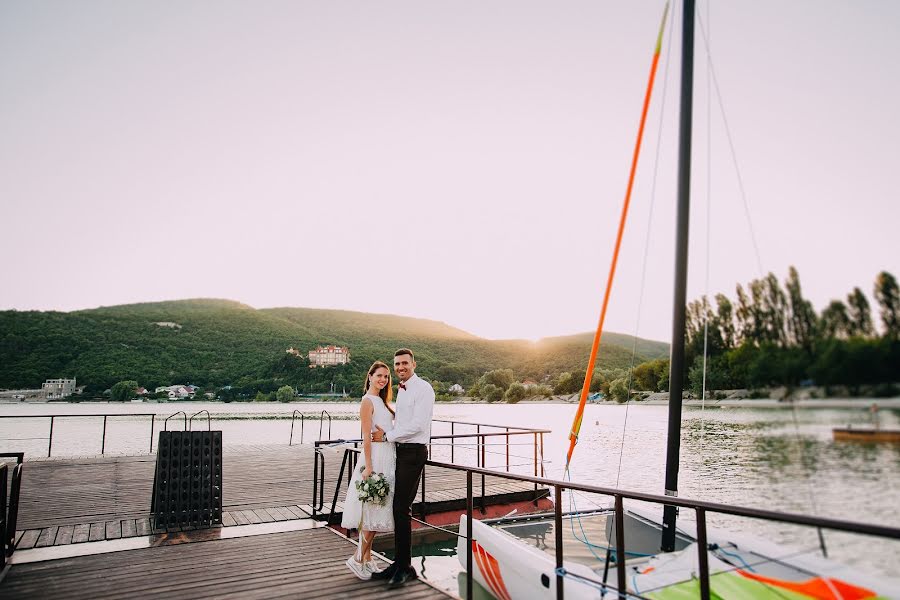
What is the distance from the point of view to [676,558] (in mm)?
4238

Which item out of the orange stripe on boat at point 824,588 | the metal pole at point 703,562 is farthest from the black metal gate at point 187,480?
the orange stripe on boat at point 824,588

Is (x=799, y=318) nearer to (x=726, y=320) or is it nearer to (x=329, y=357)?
(x=726, y=320)

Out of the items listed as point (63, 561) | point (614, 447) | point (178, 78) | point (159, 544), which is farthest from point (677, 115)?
point (614, 447)

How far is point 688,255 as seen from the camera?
4594 millimetres

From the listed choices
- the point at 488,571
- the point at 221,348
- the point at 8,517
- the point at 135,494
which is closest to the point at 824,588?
the point at 488,571

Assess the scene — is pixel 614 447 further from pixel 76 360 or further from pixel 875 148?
pixel 76 360

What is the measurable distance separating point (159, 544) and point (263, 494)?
337 cm

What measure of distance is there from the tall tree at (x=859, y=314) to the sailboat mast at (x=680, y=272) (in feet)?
8.53

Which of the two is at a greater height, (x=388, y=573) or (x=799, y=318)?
(x=799, y=318)

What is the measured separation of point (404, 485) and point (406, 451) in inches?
11.8

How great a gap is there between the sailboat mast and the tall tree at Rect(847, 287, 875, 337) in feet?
8.53

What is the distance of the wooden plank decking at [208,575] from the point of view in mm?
4090

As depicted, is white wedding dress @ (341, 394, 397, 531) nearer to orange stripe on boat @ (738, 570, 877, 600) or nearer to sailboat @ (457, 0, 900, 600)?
sailboat @ (457, 0, 900, 600)

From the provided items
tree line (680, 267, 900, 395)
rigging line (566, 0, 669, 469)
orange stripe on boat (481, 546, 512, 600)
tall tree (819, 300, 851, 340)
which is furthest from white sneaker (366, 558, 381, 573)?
tall tree (819, 300, 851, 340)
